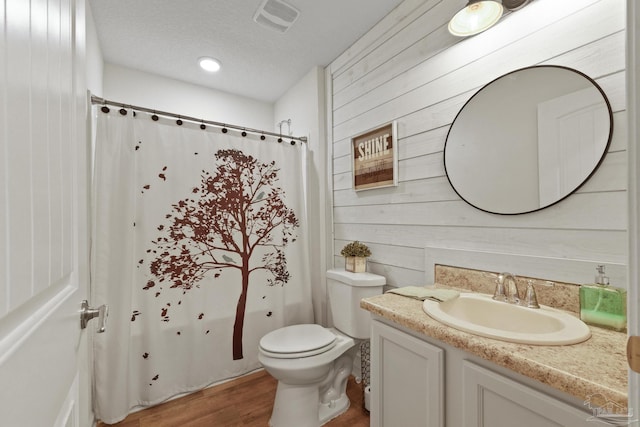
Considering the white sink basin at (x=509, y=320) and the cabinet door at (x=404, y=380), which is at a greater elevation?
the white sink basin at (x=509, y=320)

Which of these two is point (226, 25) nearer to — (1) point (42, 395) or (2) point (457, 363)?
(1) point (42, 395)

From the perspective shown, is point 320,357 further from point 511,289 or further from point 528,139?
point 528,139

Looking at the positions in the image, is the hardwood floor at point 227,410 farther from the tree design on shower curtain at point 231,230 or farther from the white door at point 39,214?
the white door at point 39,214

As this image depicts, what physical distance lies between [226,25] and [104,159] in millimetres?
→ 1139

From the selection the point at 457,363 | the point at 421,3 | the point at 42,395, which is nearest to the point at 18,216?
the point at 42,395

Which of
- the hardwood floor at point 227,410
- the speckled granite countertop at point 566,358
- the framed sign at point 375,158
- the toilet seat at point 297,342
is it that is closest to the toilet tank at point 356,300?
the toilet seat at point 297,342

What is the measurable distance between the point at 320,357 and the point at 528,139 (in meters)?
1.45

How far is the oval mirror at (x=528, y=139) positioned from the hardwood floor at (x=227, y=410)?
4.73 ft

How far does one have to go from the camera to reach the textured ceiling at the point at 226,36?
163 cm

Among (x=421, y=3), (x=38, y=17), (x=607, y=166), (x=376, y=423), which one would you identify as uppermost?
(x=421, y=3)

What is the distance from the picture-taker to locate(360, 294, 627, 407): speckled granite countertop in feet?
1.92

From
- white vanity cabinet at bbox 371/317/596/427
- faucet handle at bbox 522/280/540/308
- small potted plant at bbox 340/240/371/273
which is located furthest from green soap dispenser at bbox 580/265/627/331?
small potted plant at bbox 340/240/371/273

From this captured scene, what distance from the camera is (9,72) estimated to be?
0.34 metres

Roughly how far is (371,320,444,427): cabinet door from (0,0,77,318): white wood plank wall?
1.02 metres
